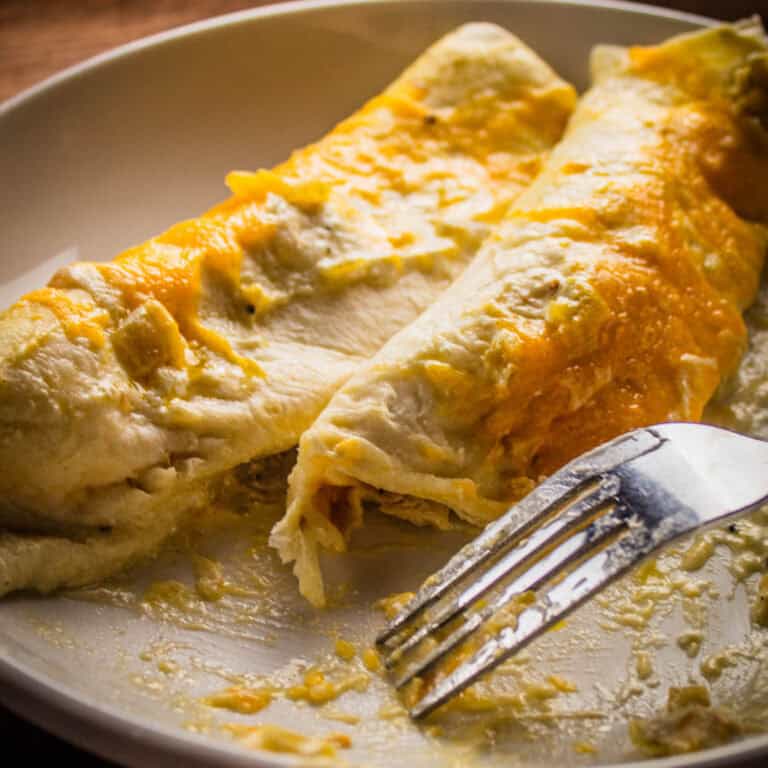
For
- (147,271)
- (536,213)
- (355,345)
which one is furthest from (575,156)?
(147,271)

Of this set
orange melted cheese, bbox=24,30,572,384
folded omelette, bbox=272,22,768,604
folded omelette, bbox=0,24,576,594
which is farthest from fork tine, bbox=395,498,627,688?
orange melted cheese, bbox=24,30,572,384

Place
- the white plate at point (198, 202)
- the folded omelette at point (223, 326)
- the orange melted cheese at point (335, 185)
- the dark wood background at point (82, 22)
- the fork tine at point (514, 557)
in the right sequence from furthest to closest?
1. the dark wood background at point (82, 22)
2. the orange melted cheese at point (335, 185)
3. the folded omelette at point (223, 326)
4. the fork tine at point (514, 557)
5. the white plate at point (198, 202)

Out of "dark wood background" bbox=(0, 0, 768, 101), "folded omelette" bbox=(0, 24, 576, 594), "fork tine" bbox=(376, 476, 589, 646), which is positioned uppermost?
"dark wood background" bbox=(0, 0, 768, 101)

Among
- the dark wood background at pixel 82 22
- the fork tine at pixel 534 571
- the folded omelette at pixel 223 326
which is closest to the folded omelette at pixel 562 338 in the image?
the folded omelette at pixel 223 326

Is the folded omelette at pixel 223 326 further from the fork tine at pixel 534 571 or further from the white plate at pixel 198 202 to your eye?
the fork tine at pixel 534 571

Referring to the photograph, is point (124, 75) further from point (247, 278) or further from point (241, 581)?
point (241, 581)

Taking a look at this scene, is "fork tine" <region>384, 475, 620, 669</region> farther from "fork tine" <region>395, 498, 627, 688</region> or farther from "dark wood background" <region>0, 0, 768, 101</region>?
"dark wood background" <region>0, 0, 768, 101</region>

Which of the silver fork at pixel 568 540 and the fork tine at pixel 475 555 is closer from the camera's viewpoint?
the silver fork at pixel 568 540
